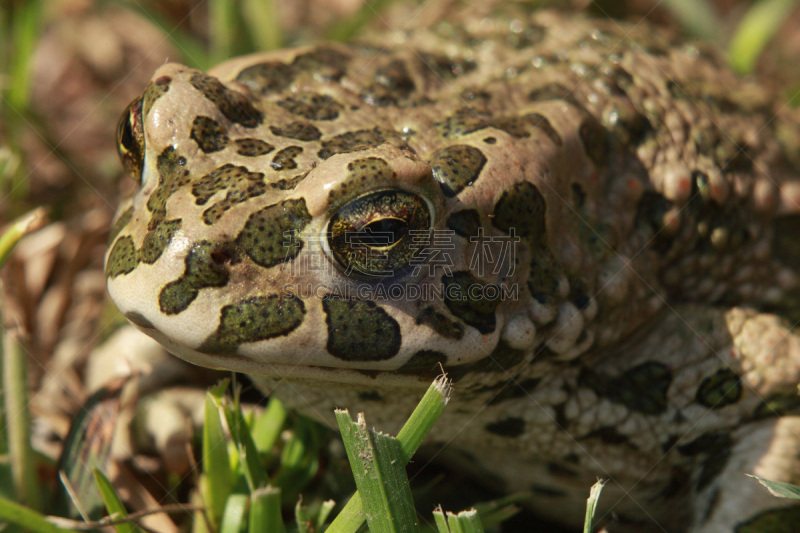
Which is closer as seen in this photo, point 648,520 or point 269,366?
point 269,366

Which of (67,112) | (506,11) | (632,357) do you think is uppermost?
(506,11)

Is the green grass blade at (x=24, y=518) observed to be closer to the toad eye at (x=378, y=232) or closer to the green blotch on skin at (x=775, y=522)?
the toad eye at (x=378, y=232)

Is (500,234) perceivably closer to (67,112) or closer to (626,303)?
(626,303)

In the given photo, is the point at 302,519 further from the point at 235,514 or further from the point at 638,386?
the point at 638,386

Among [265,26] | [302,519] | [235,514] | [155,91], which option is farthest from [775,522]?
[265,26]

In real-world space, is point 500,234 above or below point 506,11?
below

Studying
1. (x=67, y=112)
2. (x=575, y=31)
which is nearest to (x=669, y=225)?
(x=575, y=31)

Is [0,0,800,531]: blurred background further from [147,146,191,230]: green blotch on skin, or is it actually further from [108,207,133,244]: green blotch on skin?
[147,146,191,230]: green blotch on skin
